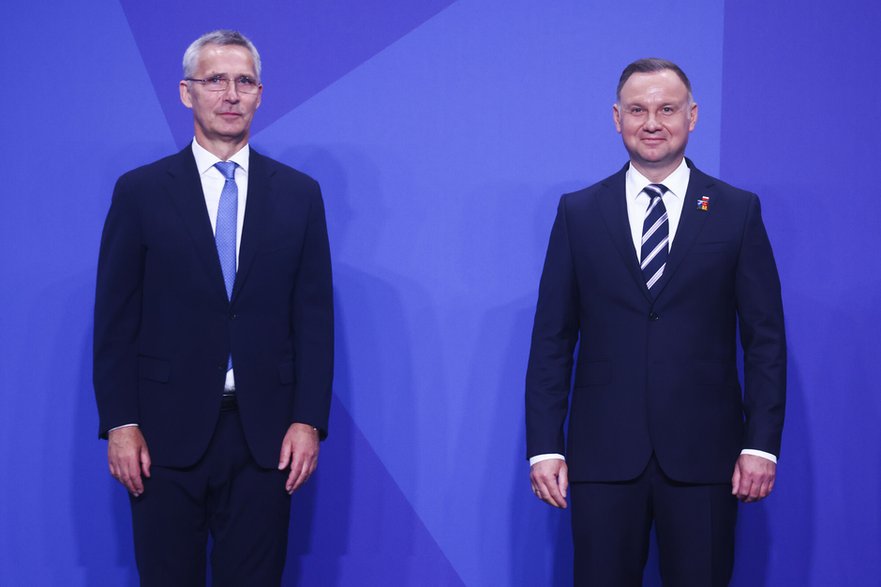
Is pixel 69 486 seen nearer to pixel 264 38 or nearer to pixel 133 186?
pixel 133 186

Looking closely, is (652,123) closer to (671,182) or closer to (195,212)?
(671,182)

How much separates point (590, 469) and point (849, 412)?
120cm


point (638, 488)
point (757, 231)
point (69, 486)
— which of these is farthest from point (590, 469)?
point (69, 486)

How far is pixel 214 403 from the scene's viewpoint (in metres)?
2.52

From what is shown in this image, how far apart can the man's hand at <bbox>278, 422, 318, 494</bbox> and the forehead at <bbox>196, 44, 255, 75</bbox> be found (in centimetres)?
91

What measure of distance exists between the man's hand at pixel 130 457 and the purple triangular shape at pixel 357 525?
88 centimetres

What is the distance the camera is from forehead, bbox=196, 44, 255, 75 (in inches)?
106

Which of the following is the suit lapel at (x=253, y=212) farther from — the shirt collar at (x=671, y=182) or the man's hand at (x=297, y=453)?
the shirt collar at (x=671, y=182)

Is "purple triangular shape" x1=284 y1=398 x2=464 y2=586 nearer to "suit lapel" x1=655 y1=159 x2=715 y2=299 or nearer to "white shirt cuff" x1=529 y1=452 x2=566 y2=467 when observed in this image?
"white shirt cuff" x1=529 y1=452 x2=566 y2=467

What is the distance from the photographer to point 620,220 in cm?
262

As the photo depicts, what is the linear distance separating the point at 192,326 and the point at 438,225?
1.06 m

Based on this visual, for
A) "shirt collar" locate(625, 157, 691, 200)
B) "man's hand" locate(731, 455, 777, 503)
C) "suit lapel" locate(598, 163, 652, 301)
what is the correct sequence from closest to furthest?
"man's hand" locate(731, 455, 777, 503) < "suit lapel" locate(598, 163, 652, 301) < "shirt collar" locate(625, 157, 691, 200)

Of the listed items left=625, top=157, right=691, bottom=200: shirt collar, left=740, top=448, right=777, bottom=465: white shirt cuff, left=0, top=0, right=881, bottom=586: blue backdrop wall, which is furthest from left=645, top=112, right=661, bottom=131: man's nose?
left=740, top=448, right=777, bottom=465: white shirt cuff

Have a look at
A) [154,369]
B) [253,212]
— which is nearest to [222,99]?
[253,212]
